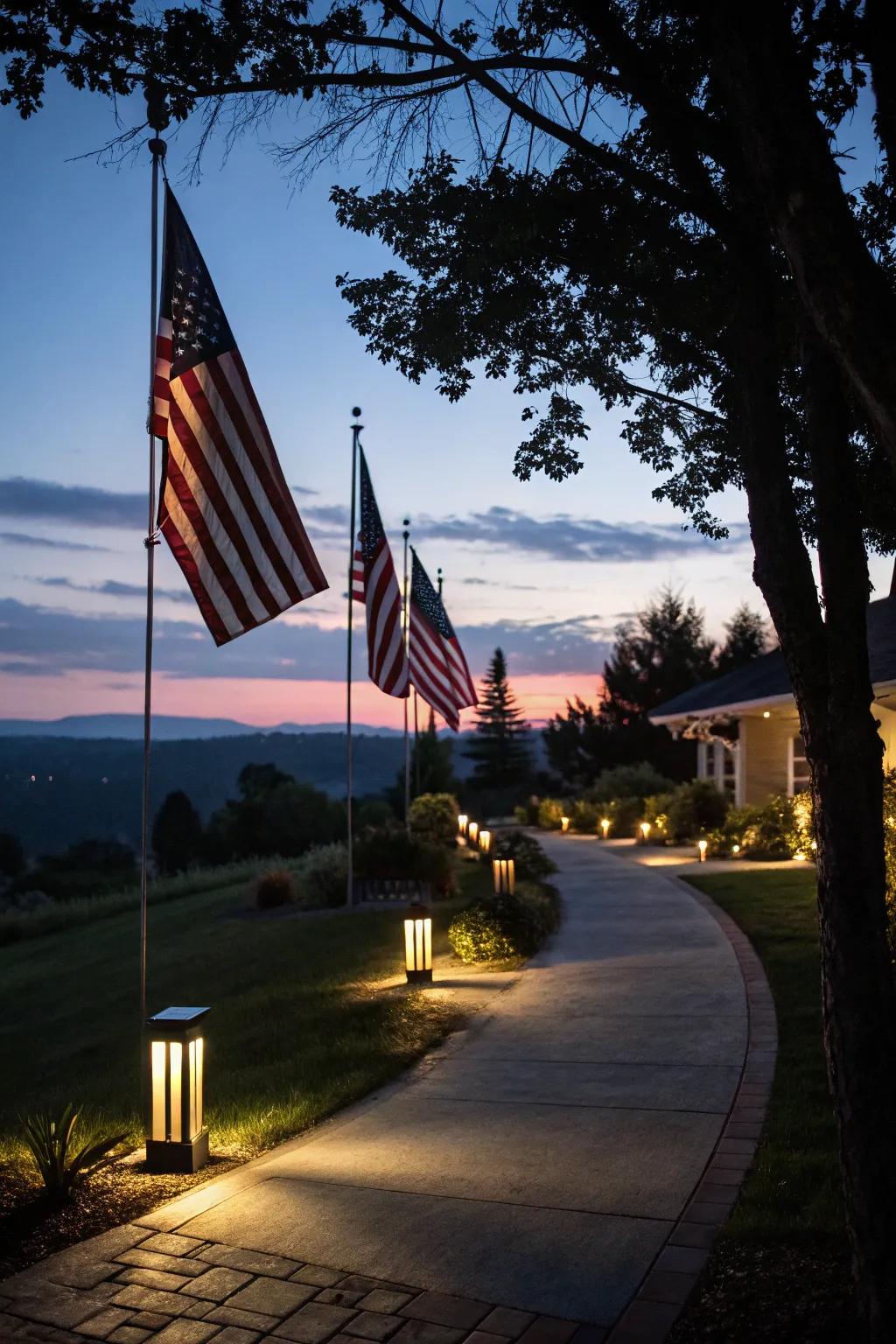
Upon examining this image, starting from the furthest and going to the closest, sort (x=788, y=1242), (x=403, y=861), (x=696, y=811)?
1. (x=696, y=811)
2. (x=403, y=861)
3. (x=788, y=1242)

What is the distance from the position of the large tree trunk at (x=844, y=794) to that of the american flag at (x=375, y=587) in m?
12.3

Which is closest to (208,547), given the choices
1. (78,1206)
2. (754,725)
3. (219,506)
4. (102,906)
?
(219,506)

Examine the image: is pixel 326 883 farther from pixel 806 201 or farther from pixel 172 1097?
pixel 806 201

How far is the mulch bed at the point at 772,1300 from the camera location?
3938 millimetres

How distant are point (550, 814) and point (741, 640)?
2064cm

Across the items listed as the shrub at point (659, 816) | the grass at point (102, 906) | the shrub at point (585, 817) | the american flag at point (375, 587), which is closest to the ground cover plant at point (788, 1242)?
the american flag at point (375, 587)

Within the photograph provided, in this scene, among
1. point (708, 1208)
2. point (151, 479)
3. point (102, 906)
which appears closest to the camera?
point (708, 1208)

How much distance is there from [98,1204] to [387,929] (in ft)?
33.6

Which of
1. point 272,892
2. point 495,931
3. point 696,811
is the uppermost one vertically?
point 696,811

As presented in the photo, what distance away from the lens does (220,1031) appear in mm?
10594

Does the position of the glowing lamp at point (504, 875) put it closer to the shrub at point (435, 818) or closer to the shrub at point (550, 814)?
the shrub at point (435, 818)

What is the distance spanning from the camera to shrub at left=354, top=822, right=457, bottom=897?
19.2 meters

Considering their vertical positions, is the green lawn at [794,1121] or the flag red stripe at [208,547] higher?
the flag red stripe at [208,547]

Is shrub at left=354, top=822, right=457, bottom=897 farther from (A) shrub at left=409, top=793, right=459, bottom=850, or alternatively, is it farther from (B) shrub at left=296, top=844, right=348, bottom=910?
(A) shrub at left=409, top=793, right=459, bottom=850
